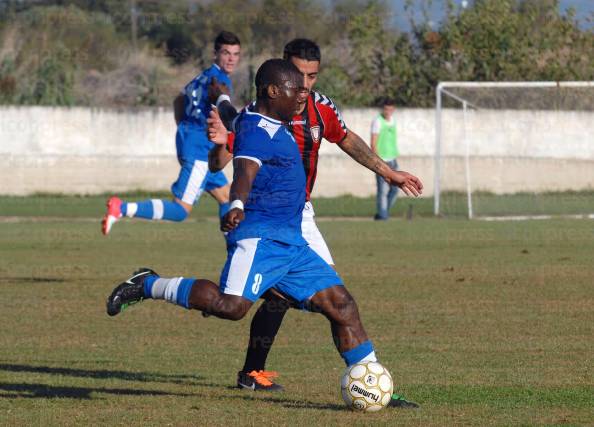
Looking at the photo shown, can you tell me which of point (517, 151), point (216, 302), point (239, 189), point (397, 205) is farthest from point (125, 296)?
point (517, 151)

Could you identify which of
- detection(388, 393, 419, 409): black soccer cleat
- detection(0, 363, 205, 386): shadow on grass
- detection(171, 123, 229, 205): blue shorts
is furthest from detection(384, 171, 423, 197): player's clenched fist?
detection(171, 123, 229, 205): blue shorts

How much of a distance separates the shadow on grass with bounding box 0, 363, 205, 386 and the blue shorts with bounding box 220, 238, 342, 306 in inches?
46.5

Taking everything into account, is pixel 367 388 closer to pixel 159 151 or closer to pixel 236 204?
pixel 236 204

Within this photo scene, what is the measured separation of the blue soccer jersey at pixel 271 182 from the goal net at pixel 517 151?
15.8 m

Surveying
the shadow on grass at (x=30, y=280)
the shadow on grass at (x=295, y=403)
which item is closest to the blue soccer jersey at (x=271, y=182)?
the shadow on grass at (x=295, y=403)

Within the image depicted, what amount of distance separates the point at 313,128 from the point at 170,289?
1.43 m

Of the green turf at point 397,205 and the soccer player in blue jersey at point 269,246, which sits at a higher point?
the soccer player in blue jersey at point 269,246

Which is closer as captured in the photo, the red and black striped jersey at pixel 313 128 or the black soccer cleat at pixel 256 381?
the black soccer cleat at pixel 256 381

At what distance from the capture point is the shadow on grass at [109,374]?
7481 mm

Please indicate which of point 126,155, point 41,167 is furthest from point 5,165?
point 126,155

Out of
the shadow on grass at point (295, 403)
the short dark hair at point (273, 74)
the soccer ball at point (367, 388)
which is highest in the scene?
the short dark hair at point (273, 74)

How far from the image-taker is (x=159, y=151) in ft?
92.8

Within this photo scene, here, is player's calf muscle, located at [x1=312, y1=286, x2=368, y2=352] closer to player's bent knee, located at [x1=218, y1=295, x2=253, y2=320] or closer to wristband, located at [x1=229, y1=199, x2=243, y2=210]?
Result: player's bent knee, located at [x1=218, y1=295, x2=253, y2=320]

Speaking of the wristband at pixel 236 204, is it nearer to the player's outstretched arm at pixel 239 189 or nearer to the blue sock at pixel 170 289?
the player's outstretched arm at pixel 239 189
